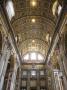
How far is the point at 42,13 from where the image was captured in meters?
14.7

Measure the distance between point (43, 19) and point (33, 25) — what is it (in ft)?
5.68

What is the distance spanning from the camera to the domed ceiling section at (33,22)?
13.8 meters

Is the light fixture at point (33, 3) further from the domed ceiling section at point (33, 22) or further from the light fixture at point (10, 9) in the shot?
the light fixture at point (10, 9)

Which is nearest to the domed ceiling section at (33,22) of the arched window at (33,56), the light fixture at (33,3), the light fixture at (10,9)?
the light fixture at (33,3)

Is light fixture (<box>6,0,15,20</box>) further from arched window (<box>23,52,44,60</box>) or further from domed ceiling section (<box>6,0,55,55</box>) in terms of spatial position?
arched window (<box>23,52,44,60</box>)

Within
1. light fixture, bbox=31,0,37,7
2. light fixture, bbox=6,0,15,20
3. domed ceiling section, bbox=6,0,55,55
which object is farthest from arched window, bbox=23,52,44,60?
light fixture, bbox=31,0,37,7

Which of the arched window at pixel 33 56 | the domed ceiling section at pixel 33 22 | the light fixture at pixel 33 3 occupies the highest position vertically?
the light fixture at pixel 33 3

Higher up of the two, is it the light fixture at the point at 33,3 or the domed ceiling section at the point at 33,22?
the light fixture at the point at 33,3

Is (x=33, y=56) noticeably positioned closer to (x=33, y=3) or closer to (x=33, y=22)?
(x=33, y=22)

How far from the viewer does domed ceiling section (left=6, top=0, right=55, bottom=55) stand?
13759 millimetres

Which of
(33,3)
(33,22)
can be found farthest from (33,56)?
(33,3)

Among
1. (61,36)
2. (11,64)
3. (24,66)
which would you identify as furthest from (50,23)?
(24,66)

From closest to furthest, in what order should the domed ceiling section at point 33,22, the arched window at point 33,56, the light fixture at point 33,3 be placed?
the light fixture at point 33,3, the domed ceiling section at point 33,22, the arched window at point 33,56

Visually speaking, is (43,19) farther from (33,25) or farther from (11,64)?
(11,64)
